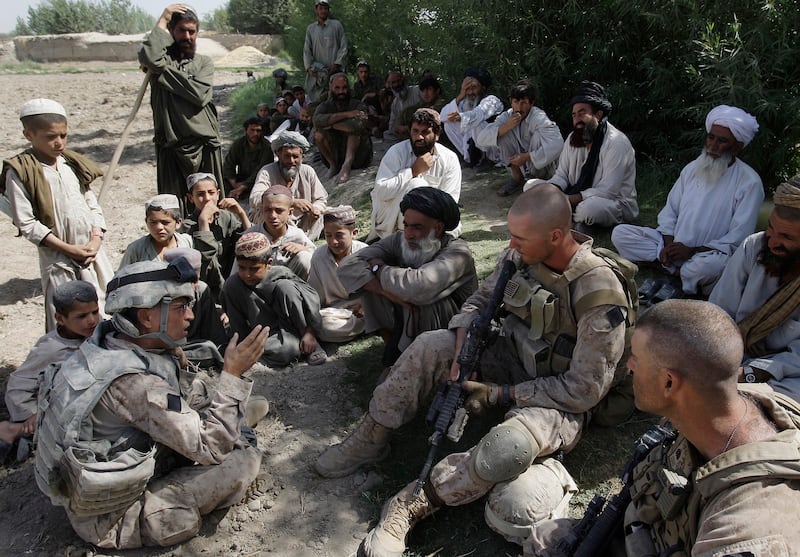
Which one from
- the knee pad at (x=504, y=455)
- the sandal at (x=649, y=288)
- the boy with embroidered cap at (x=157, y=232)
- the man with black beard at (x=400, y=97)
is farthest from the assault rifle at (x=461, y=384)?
the man with black beard at (x=400, y=97)

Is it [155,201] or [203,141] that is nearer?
[155,201]

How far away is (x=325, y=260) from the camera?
4.75 m

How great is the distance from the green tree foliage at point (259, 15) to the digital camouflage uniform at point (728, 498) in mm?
36197

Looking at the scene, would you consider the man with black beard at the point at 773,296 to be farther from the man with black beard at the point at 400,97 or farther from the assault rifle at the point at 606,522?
the man with black beard at the point at 400,97

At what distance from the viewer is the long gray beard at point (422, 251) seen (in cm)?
386

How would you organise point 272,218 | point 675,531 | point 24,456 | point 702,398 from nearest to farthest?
point 702,398 < point 675,531 < point 24,456 < point 272,218

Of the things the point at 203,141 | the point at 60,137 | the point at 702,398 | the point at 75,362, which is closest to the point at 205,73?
the point at 203,141

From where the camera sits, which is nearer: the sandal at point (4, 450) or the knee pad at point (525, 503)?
the knee pad at point (525, 503)

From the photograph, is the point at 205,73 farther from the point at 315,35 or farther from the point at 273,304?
the point at 315,35

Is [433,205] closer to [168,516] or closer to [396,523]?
[396,523]

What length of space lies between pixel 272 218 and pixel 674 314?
12.3ft

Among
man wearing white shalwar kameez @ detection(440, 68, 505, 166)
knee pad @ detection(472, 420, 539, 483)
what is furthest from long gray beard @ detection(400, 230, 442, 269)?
man wearing white shalwar kameez @ detection(440, 68, 505, 166)

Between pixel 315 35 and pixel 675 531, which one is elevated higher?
pixel 315 35

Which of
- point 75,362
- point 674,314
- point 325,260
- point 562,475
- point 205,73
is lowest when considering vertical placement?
point 562,475
